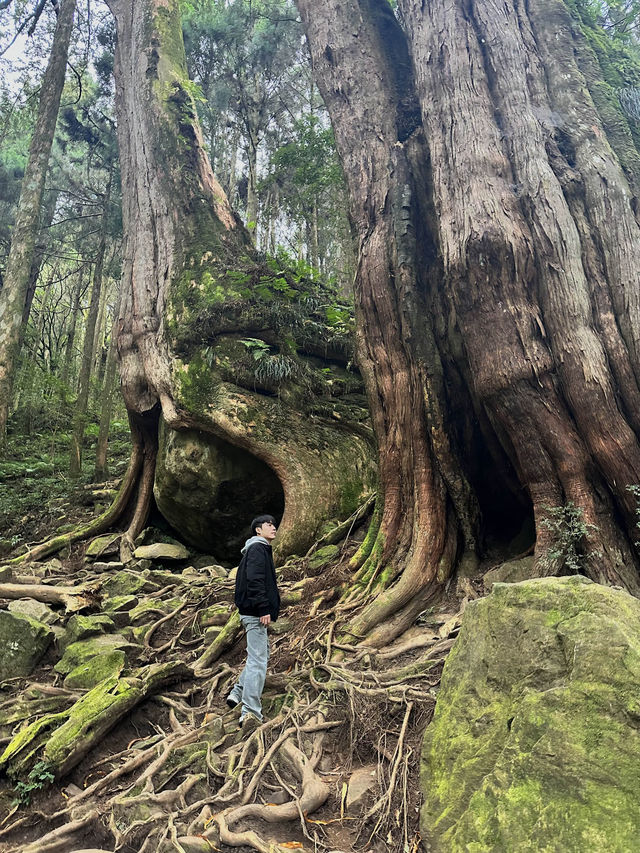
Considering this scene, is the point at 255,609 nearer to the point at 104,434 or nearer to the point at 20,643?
the point at 20,643

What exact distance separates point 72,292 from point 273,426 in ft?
79.7

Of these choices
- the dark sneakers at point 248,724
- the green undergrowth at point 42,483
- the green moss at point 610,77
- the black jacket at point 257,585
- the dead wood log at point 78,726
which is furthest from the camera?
the green undergrowth at point 42,483

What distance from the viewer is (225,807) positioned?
99.1 inches

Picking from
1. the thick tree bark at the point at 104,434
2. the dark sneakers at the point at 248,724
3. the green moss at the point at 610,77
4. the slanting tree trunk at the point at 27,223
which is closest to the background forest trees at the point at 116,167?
the thick tree bark at the point at 104,434

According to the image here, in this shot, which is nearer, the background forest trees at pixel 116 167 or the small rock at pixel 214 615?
the small rock at pixel 214 615

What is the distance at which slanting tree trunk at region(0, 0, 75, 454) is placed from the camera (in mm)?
7953

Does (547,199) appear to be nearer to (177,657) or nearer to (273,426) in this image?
(273,426)

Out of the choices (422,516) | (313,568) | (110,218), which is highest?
(110,218)

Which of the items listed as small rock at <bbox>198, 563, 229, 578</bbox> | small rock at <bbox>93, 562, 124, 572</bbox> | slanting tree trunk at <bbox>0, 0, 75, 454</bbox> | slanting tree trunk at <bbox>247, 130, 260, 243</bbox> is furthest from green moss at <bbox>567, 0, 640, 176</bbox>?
slanting tree trunk at <bbox>247, 130, 260, 243</bbox>

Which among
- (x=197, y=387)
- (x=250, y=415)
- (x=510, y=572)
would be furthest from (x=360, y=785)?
(x=197, y=387)

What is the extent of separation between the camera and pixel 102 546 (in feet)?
26.1

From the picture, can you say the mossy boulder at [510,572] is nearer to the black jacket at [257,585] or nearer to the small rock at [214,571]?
the black jacket at [257,585]

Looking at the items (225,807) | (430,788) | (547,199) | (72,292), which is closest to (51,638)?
(225,807)

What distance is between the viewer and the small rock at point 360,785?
2404mm
